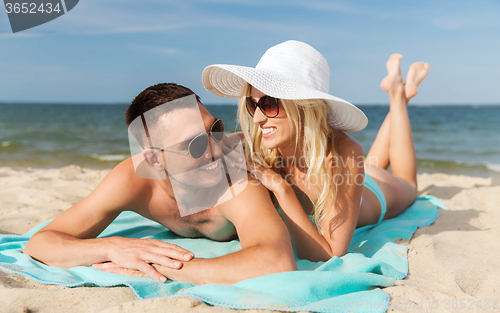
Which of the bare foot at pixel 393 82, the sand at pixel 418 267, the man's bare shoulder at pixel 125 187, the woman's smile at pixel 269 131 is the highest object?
the bare foot at pixel 393 82

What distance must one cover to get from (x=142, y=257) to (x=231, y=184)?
83 cm

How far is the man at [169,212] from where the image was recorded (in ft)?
7.13

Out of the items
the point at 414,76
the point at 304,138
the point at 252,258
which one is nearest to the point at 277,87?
the point at 304,138

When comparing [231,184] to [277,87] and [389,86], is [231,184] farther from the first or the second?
[389,86]

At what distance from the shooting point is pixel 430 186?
19.3 ft

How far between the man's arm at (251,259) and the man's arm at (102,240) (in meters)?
0.08

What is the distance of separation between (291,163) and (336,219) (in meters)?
0.70

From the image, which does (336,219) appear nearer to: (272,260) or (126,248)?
(272,260)

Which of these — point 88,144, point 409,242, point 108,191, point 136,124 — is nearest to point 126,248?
point 108,191

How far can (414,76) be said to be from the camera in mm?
4816

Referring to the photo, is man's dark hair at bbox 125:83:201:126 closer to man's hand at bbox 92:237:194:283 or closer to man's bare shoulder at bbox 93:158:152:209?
man's bare shoulder at bbox 93:158:152:209

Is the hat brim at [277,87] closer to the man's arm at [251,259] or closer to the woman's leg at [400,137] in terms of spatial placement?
the man's arm at [251,259]

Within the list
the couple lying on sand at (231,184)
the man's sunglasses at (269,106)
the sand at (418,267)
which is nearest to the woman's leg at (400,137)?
the sand at (418,267)

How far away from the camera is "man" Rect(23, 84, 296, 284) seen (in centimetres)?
217
